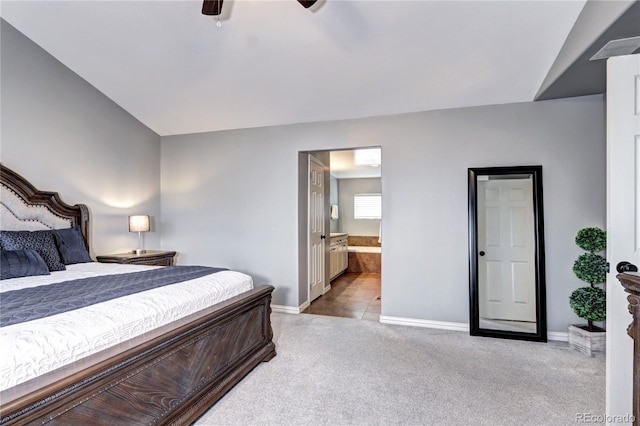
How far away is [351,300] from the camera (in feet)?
15.8

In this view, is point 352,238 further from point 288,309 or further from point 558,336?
point 558,336

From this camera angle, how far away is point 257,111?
13.1 feet

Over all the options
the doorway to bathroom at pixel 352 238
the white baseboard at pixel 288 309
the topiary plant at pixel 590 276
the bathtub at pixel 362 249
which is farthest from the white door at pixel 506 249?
the bathtub at pixel 362 249

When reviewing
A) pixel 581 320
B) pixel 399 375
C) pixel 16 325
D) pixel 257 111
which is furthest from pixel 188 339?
pixel 581 320

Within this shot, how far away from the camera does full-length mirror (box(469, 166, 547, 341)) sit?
3.34m

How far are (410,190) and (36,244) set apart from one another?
3.60m

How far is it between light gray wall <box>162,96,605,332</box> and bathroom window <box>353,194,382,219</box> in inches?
166

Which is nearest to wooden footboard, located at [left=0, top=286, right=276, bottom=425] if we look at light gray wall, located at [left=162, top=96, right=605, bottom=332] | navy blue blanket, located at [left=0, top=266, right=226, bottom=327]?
navy blue blanket, located at [left=0, top=266, right=226, bottom=327]

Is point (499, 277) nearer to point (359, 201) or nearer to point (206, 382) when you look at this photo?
point (206, 382)

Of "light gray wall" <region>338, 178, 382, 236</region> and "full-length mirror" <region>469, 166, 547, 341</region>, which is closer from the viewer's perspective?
"full-length mirror" <region>469, 166, 547, 341</region>

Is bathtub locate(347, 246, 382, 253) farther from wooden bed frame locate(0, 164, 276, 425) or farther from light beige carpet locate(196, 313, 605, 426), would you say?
wooden bed frame locate(0, 164, 276, 425)

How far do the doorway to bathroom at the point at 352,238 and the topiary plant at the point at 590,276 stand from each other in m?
1.97

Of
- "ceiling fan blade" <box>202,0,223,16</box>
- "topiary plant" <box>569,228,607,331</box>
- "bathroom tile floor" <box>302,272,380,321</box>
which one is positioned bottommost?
"bathroom tile floor" <box>302,272,380,321</box>

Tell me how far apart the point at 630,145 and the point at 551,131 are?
1914 mm
